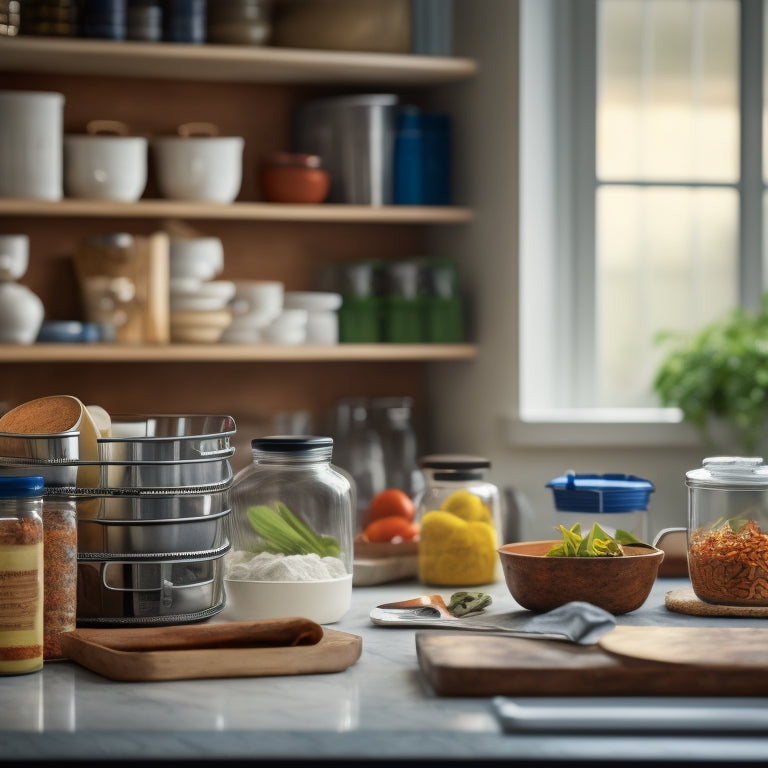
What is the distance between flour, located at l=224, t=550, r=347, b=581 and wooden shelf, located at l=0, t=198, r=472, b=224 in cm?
130

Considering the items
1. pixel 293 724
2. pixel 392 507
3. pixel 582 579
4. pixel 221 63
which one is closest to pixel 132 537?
pixel 293 724

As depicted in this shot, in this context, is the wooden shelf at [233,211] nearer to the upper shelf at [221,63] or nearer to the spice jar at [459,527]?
the upper shelf at [221,63]

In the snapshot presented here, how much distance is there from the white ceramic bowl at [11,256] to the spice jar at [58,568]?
1363 millimetres

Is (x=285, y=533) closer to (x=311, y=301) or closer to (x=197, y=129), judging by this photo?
(x=311, y=301)

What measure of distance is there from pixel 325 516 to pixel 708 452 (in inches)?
53.5

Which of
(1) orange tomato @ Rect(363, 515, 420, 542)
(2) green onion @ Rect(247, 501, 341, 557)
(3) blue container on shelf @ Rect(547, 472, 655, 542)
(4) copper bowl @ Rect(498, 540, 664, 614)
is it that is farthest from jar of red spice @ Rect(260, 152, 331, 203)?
(4) copper bowl @ Rect(498, 540, 664, 614)

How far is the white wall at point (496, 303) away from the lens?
2676 millimetres

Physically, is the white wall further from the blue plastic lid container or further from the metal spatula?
the metal spatula

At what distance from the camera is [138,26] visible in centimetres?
265

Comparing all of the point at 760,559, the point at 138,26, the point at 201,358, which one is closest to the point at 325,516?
the point at 760,559

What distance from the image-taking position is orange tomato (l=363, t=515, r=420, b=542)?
84.6 inches

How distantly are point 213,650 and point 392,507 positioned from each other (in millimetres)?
996

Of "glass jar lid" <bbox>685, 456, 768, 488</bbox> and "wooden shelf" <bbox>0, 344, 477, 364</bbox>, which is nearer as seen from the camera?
"glass jar lid" <bbox>685, 456, 768, 488</bbox>

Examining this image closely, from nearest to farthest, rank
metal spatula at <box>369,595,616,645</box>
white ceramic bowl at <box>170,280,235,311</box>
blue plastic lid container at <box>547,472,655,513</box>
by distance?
1. metal spatula at <box>369,595,616,645</box>
2. blue plastic lid container at <box>547,472,655,513</box>
3. white ceramic bowl at <box>170,280,235,311</box>
